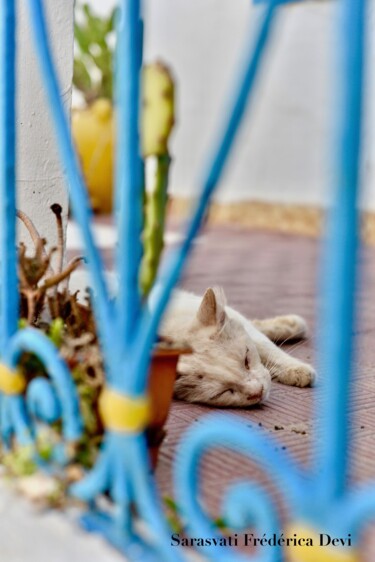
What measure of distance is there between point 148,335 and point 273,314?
2.55 m

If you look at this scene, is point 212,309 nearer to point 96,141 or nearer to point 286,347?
point 286,347

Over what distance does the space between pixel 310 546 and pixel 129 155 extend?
658mm

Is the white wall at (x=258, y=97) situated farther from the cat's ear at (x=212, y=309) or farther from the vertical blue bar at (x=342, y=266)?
the vertical blue bar at (x=342, y=266)

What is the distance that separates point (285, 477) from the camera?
3.60 feet

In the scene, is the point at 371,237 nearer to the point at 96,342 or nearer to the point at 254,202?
the point at 254,202

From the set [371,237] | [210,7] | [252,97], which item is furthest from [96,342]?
[210,7]

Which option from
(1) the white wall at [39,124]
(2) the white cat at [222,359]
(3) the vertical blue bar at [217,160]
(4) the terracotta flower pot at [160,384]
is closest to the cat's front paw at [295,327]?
(2) the white cat at [222,359]

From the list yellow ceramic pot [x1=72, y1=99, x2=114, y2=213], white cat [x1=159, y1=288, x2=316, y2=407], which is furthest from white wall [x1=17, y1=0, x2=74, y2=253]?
yellow ceramic pot [x1=72, y1=99, x2=114, y2=213]

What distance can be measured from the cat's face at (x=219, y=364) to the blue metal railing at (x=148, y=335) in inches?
35.6

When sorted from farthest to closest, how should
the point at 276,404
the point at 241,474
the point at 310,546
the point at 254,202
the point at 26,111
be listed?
the point at 254,202 → the point at 276,404 → the point at 26,111 → the point at 241,474 → the point at 310,546

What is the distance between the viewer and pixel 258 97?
275 inches

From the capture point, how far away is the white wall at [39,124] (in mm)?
2271

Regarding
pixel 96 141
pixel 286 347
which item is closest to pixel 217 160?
pixel 286 347

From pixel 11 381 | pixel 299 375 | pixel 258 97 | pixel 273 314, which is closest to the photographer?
pixel 11 381
